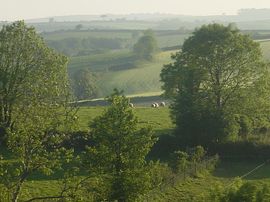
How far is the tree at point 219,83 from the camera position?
5106 centimetres

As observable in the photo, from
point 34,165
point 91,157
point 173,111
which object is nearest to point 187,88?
point 173,111

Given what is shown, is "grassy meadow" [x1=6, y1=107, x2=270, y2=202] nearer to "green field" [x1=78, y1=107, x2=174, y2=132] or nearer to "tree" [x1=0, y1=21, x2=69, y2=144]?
"green field" [x1=78, y1=107, x2=174, y2=132]

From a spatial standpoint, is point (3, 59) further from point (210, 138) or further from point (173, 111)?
point (210, 138)

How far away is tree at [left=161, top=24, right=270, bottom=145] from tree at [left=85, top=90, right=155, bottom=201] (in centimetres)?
2244

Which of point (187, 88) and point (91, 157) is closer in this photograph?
point (91, 157)

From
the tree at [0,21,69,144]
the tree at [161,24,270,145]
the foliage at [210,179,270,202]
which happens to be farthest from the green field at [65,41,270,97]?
the foliage at [210,179,270,202]

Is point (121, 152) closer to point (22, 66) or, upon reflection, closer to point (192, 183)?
point (192, 183)

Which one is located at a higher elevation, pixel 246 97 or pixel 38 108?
pixel 38 108

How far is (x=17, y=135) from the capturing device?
2269 centimetres

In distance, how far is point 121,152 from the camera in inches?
1113

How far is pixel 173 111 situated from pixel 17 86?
54.8 feet

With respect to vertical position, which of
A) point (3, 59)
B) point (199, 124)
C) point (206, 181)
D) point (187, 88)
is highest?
point (3, 59)

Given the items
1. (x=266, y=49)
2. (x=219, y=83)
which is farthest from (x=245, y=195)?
(x=266, y=49)

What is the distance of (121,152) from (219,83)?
2771cm
